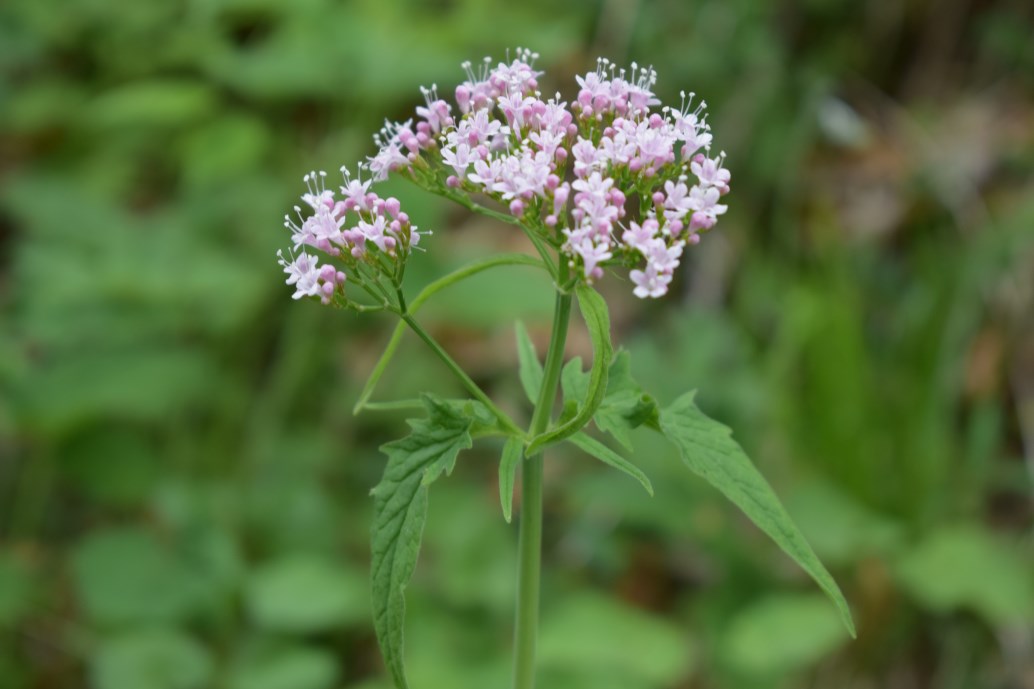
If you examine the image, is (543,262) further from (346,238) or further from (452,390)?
(452,390)

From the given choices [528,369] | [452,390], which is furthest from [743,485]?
[452,390]

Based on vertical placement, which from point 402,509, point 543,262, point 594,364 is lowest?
point 402,509

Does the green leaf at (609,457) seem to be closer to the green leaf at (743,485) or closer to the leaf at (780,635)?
the green leaf at (743,485)

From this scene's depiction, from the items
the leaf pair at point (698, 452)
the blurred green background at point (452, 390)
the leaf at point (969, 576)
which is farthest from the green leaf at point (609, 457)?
the leaf at point (969, 576)

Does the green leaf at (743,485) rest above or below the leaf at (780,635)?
below

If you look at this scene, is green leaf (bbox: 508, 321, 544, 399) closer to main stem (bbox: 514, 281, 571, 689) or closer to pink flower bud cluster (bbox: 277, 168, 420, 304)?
main stem (bbox: 514, 281, 571, 689)

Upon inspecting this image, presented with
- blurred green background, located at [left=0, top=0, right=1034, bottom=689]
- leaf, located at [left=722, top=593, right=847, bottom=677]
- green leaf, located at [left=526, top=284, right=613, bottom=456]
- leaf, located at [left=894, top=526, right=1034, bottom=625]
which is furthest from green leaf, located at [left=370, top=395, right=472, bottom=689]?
leaf, located at [left=894, top=526, right=1034, bottom=625]
